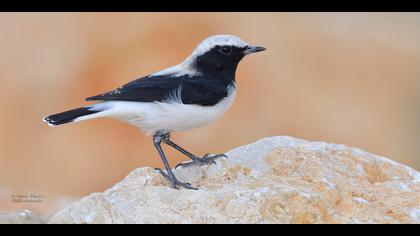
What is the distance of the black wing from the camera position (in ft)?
24.0

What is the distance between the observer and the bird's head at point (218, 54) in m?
7.89

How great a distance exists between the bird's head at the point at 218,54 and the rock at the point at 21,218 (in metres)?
2.68

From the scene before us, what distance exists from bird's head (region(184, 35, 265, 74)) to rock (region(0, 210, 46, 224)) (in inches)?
106

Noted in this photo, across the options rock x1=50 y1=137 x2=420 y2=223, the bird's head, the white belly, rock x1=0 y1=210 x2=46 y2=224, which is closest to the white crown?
the bird's head

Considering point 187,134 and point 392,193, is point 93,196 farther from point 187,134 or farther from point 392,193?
point 187,134

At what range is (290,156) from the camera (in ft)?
24.4

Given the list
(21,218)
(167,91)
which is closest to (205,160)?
(167,91)

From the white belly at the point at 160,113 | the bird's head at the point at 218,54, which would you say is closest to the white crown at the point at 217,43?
the bird's head at the point at 218,54

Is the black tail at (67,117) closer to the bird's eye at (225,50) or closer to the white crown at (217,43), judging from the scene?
the white crown at (217,43)

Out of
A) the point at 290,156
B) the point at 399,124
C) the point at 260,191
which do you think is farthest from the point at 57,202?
the point at 399,124

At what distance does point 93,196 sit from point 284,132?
8183 mm

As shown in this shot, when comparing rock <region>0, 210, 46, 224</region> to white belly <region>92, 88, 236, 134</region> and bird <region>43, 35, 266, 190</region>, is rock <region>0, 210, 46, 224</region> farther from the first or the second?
white belly <region>92, 88, 236, 134</region>

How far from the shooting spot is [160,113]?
7301mm

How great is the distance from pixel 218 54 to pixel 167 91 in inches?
A: 34.2
